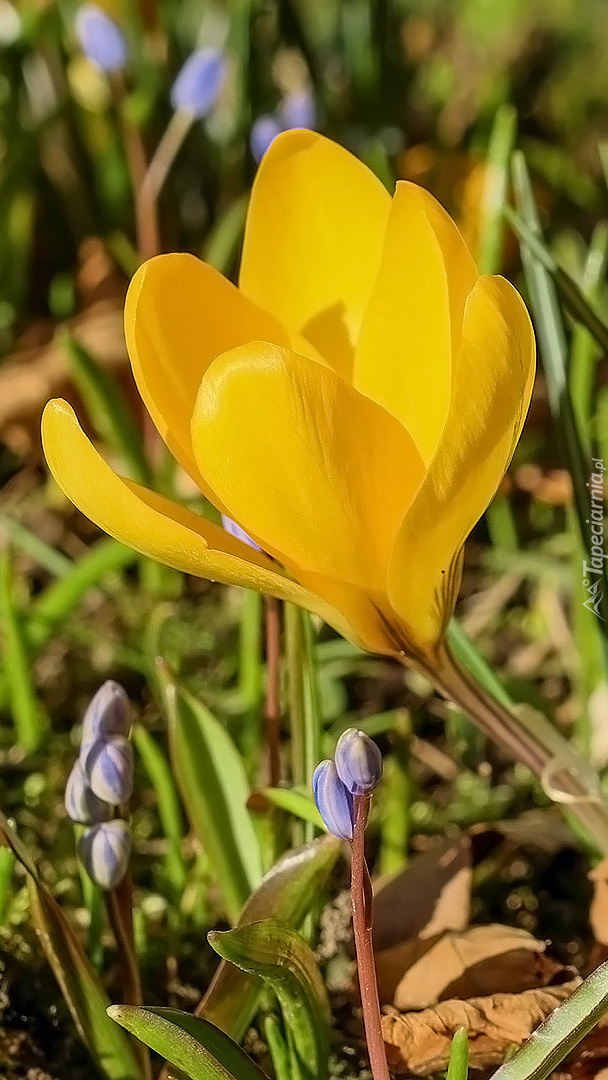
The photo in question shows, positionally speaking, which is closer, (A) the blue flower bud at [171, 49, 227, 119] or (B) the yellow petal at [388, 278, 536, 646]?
(B) the yellow petal at [388, 278, 536, 646]

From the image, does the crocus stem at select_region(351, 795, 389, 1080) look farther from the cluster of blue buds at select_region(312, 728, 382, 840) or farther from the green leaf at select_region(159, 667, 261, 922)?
the green leaf at select_region(159, 667, 261, 922)

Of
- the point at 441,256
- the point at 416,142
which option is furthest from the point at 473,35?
the point at 441,256

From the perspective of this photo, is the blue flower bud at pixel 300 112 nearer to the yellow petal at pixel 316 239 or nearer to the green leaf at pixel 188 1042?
the yellow petal at pixel 316 239

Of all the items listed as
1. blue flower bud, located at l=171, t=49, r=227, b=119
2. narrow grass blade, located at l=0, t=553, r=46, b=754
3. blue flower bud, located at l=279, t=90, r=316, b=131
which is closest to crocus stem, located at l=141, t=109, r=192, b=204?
blue flower bud, located at l=171, t=49, r=227, b=119

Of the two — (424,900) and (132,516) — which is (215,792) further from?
(132,516)

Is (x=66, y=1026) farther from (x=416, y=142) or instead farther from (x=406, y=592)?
(x=416, y=142)

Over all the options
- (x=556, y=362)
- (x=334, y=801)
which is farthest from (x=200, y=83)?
(x=334, y=801)

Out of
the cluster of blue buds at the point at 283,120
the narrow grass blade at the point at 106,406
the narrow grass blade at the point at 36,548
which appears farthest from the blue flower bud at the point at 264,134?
the narrow grass blade at the point at 36,548
